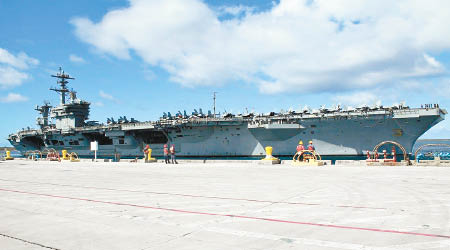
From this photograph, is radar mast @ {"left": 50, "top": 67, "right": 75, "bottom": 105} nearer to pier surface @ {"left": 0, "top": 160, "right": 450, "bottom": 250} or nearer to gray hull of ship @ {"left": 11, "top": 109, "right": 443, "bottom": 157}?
gray hull of ship @ {"left": 11, "top": 109, "right": 443, "bottom": 157}

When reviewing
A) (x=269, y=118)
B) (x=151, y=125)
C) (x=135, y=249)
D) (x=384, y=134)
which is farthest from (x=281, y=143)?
(x=135, y=249)

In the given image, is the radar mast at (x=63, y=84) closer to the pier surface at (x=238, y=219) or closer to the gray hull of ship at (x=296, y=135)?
the gray hull of ship at (x=296, y=135)

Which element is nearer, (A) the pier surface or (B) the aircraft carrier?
(A) the pier surface

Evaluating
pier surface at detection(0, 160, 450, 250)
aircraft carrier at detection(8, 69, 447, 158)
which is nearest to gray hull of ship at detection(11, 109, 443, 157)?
aircraft carrier at detection(8, 69, 447, 158)

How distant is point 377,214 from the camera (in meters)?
4.64

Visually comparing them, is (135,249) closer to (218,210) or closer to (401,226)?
(218,210)

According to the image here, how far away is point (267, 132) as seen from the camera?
3022 cm

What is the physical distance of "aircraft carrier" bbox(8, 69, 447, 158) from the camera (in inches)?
1057

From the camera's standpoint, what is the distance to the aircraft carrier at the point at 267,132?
2684 centimetres

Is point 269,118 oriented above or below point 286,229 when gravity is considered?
above

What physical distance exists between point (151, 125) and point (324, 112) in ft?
55.8

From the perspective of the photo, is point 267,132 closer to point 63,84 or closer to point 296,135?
point 296,135

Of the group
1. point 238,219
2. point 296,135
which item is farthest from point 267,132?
point 238,219

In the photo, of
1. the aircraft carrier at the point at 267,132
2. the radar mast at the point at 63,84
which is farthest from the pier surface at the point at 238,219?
the radar mast at the point at 63,84
